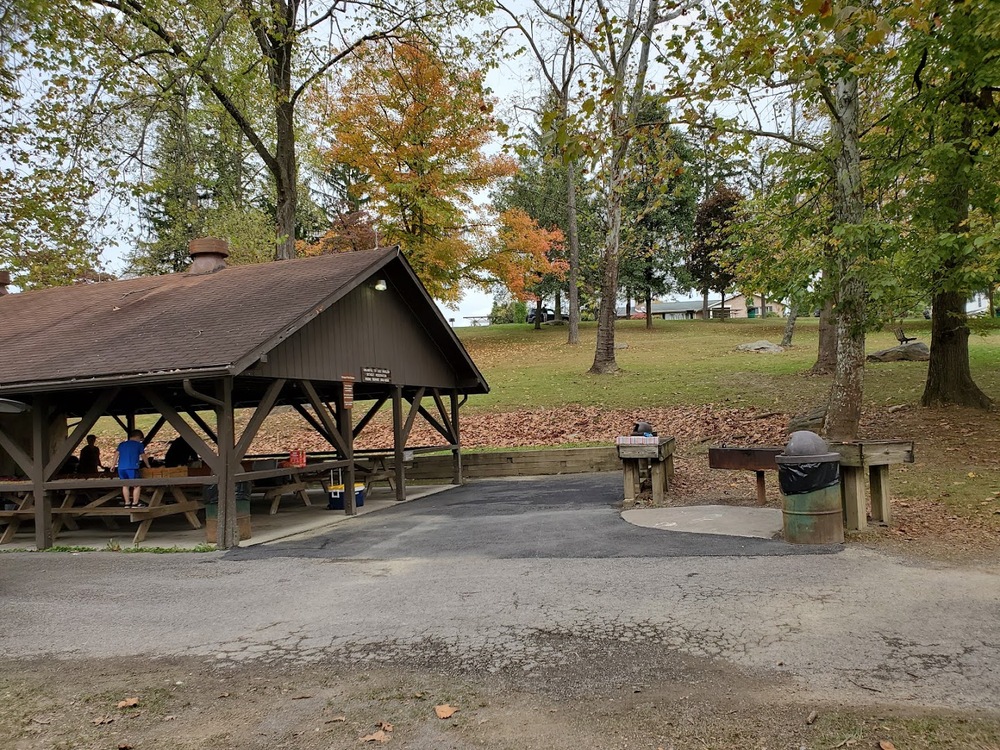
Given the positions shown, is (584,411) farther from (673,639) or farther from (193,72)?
(673,639)

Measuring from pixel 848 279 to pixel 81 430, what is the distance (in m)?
11.7

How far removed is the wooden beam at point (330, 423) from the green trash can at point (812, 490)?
687cm

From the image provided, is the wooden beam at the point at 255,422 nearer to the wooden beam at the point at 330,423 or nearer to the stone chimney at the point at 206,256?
the wooden beam at the point at 330,423

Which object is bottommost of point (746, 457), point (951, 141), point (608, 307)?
point (746, 457)

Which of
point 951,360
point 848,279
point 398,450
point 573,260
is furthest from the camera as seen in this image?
point 573,260

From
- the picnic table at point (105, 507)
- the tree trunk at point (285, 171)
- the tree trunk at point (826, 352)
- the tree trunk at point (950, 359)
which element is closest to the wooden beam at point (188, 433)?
the picnic table at point (105, 507)

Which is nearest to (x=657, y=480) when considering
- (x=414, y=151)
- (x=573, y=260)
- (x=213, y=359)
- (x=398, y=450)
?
(x=398, y=450)

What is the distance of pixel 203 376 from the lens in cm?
864

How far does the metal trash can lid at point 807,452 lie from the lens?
23.0 ft

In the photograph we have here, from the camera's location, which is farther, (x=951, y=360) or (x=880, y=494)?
(x=951, y=360)

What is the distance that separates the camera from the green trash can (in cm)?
706

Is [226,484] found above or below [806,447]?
below

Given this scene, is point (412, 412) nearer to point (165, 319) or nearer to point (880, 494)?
point (165, 319)

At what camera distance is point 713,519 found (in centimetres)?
884
